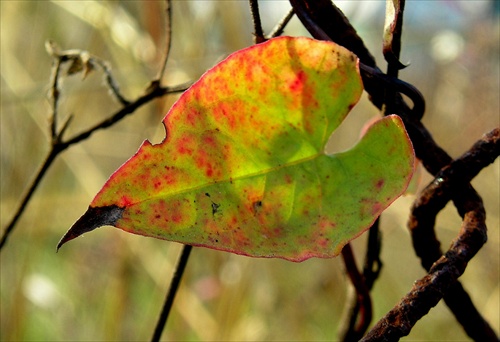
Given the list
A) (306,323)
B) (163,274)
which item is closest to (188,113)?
(163,274)

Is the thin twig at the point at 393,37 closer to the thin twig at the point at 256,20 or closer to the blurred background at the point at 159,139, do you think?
the thin twig at the point at 256,20

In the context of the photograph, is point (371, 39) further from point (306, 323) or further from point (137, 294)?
point (137, 294)

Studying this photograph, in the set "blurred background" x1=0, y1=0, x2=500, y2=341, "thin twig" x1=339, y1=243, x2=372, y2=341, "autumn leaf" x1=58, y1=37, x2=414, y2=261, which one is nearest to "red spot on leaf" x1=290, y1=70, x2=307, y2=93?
"autumn leaf" x1=58, y1=37, x2=414, y2=261

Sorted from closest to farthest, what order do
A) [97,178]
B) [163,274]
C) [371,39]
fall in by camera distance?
1. [163,274]
2. [97,178]
3. [371,39]

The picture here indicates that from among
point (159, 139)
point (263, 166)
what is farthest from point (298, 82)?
point (159, 139)

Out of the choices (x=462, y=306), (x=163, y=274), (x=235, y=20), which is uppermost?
(x=462, y=306)

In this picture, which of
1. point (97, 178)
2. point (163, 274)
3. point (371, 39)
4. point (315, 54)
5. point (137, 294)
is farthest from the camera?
point (137, 294)

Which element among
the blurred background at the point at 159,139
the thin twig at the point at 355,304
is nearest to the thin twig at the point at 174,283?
the thin twig at the point at 355,304
